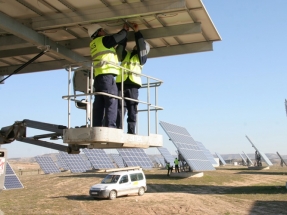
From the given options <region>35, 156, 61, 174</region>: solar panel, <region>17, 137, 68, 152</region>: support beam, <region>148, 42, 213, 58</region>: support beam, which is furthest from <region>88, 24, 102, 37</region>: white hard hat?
<region>35, 156, 61, 174</region>: solar panel

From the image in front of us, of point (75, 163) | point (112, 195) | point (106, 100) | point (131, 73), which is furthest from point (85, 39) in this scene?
point (75, 163)

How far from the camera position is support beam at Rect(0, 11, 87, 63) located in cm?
710

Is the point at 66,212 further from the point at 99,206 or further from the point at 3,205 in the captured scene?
the point at 3,205

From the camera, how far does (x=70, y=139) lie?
19.7 ft

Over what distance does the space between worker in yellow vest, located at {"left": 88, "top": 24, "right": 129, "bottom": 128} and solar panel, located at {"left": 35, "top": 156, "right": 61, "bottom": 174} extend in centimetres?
5406

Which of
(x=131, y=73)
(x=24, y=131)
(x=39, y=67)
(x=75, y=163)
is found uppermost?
(x=39, y=67)

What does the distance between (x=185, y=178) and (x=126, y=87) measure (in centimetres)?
3140

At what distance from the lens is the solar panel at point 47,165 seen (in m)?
58.6

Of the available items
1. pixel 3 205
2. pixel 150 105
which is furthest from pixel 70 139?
pixel 3 205

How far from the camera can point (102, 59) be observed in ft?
21.7

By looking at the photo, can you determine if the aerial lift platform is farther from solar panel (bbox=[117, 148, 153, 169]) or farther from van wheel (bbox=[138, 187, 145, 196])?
solar panel (bbox=[117, 148, 153, 169])

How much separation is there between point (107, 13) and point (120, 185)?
18963 mm

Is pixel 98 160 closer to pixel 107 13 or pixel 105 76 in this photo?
pixel 107 13

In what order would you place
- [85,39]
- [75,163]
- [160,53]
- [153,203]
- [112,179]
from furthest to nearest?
[75,163]
[112,179]
[153,203]
[160,53]
[85,39]
